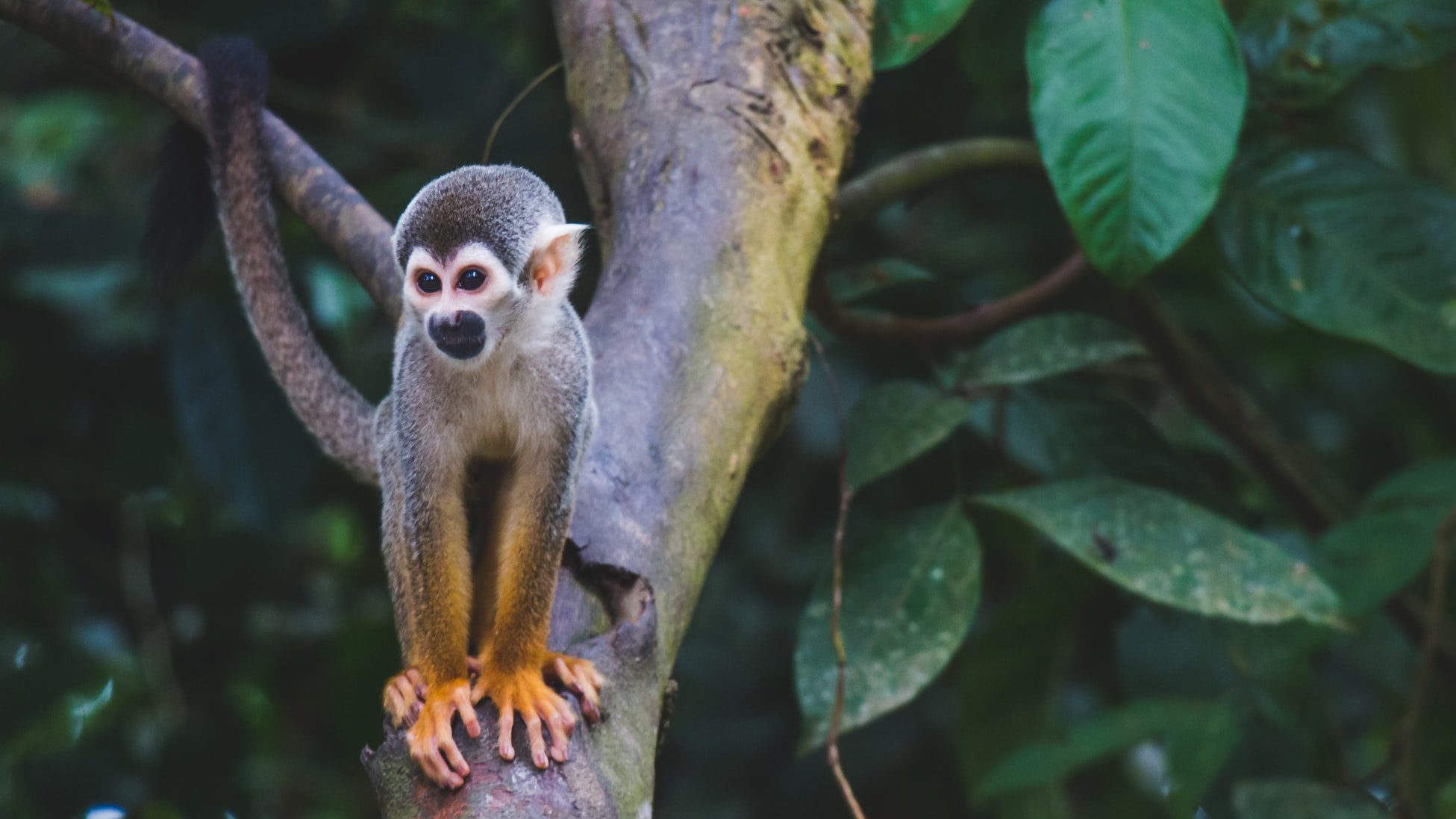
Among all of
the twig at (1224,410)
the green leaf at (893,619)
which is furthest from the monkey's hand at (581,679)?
the twig at (1224,410)

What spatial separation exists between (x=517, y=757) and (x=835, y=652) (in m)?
1.05

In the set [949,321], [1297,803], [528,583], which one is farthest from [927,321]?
[528,583]

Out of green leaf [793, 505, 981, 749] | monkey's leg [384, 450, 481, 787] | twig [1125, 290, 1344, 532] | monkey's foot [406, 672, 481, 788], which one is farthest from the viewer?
twig [1125, 290, 1344, 532]

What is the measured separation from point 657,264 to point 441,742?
0.87 metres

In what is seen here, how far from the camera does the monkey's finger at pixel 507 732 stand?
1445mm

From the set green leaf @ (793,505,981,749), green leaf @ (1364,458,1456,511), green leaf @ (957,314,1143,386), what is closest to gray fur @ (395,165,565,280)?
green leaf @ (793,505,981,749)

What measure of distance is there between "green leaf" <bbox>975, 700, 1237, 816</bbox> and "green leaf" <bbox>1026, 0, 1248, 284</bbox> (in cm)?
114

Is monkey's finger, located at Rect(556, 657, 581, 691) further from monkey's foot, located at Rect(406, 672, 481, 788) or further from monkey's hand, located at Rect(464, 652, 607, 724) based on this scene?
monkey's foot, located at Rect(406, 672, 481, 788)

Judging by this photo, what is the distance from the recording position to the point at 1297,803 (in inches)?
103

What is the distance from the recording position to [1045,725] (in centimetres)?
310

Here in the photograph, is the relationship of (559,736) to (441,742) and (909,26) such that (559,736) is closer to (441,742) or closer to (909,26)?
(441,742)

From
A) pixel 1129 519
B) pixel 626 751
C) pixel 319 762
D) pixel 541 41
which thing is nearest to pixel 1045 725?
pixel 1129 519

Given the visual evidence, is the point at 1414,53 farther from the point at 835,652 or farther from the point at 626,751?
the point at 626,751

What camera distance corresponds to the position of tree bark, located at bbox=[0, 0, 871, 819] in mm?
1609
